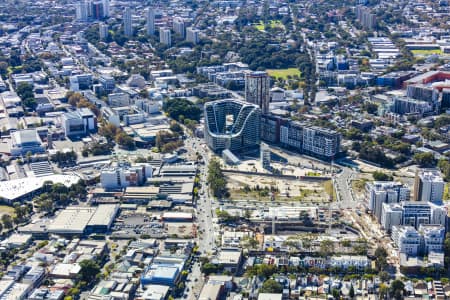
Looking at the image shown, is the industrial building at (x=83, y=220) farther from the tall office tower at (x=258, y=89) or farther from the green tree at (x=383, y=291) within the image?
the tall office tower at (x=258, y=89)

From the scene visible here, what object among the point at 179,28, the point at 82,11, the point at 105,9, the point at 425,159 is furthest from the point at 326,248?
the point at 105,9

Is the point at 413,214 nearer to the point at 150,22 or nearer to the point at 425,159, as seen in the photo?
the point at 425,159

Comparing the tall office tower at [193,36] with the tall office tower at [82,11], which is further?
the tall office tower at [82,11]

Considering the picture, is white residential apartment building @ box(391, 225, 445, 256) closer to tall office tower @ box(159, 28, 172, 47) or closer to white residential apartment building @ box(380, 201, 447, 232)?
white residential apartment building @ box(380, 201, 447, 232)

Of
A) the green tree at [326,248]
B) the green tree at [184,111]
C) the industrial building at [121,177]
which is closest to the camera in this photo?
the green tree at [326,248]

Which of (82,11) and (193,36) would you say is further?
(82,11)

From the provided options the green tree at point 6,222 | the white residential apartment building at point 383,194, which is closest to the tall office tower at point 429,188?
the white residential apartment building at point 383,194

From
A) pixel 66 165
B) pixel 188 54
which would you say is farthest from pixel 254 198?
pixel 188 54
